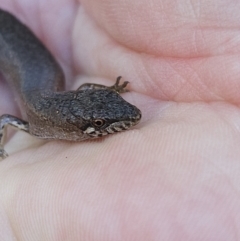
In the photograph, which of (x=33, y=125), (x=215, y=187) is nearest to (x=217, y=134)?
(x=215, y=187)

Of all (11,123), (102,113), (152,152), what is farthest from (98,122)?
(11,123)

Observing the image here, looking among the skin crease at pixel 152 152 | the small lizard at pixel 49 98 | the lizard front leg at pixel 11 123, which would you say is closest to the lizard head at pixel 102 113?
the small lizard at pixel 49 98

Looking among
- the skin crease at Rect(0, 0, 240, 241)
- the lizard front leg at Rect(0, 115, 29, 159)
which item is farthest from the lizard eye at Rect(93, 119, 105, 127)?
the lizard front leg at Rect(0, 115, 29, 159)

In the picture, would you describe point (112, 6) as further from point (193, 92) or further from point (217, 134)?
point (217, 134)

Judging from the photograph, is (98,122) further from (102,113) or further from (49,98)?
(49,98)

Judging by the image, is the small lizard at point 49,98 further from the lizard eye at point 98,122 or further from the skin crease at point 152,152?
the skin crease at point 152,152

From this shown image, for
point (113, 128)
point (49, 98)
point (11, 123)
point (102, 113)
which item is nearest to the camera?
point (113, 128)

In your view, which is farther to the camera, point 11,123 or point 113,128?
point 11,123
